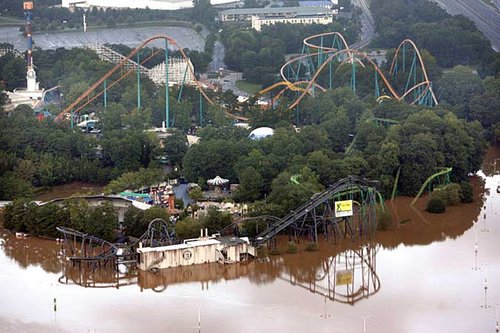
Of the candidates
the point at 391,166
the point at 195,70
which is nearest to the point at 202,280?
the point at 391,166

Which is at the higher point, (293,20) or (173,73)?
(293,20)

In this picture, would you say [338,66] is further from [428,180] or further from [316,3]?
[316,3]

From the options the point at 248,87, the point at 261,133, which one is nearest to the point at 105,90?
the point at 261,133

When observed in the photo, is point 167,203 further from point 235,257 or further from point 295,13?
point 295,13

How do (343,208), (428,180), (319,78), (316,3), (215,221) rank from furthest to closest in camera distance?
(316,3), (319,78), (428,180), (343,208), (215,221)

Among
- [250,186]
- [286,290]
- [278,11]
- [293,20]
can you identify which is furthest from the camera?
[278,11]

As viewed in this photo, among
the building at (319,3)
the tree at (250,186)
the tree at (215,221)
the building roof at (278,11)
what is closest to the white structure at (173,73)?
the building roof at (278,11)
